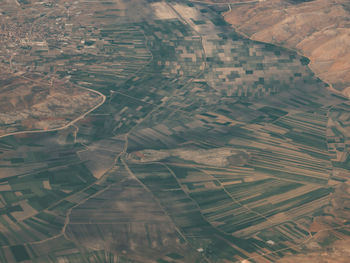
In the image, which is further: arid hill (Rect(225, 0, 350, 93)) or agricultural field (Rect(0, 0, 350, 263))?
arid hill (Rect(225, 0, 350, 93))

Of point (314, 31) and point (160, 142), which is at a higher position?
point (314, 31)

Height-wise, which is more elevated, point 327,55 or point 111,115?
point 327,55

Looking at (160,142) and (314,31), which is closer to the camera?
(160,142)

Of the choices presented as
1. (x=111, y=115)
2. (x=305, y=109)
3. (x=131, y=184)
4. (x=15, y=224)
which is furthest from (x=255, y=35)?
(x=15, y=224)

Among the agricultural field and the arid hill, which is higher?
the arid hill

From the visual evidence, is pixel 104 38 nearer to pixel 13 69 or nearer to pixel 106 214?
pixel 13 69
